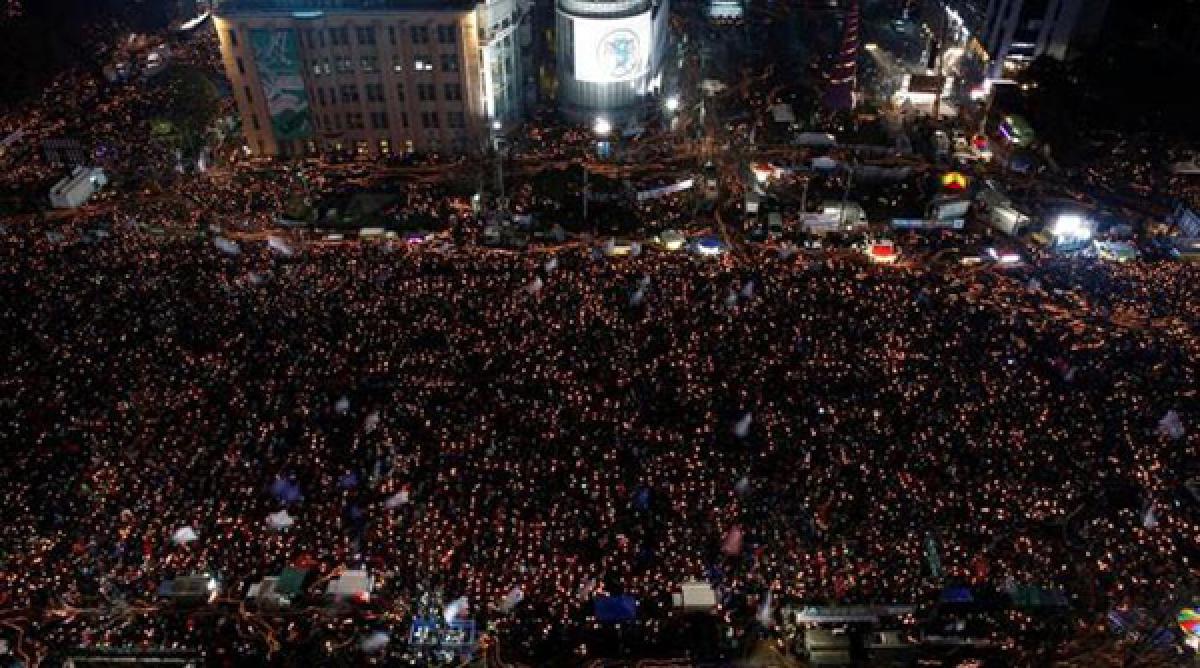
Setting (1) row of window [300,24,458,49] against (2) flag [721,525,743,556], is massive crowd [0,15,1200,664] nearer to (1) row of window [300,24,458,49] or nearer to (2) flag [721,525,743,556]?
(2) flag [721,525,743,556]

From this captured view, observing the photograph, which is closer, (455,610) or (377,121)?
(455,610)

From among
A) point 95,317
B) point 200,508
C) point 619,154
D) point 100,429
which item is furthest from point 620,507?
point 619,154

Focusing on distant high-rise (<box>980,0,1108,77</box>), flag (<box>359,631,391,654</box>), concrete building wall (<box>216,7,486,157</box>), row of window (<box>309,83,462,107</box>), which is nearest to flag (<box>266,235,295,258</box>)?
concrete building wall (<box>216,7,486,157</box>)

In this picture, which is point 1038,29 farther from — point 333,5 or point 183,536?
point 183,536

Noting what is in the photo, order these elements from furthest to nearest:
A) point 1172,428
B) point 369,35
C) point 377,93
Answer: point 377,93, point 369,35, point 1172,428

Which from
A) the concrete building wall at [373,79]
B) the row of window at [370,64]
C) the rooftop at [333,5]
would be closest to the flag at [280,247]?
the concrete building wall at [373,79]

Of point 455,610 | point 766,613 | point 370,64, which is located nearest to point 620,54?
point 370,64
